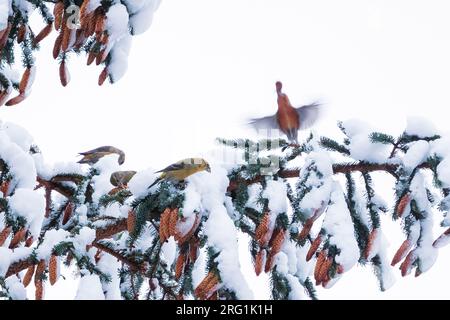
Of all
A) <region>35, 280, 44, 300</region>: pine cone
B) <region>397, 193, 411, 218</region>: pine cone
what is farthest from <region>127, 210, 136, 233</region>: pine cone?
<region>397, 193, 411, 218</region>: pine cone

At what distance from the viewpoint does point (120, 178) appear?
3.30 metres

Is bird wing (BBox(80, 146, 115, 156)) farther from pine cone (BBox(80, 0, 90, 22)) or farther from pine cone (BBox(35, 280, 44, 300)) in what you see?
pine cone (BBox(35, 280, 44, 300))

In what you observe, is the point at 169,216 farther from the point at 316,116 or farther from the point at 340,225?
the point at 316,116

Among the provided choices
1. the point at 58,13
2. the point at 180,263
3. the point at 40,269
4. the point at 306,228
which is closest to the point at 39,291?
the point at 40,269

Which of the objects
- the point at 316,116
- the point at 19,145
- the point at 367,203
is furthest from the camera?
the point at 316,116

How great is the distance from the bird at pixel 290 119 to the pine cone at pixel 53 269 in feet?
6.58

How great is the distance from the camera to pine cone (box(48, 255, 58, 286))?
2613 mm

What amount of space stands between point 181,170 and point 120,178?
0.64 m

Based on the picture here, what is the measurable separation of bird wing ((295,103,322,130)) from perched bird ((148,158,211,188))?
5.60 feet

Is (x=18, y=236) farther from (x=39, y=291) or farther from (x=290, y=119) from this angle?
(x=290, y=119)
